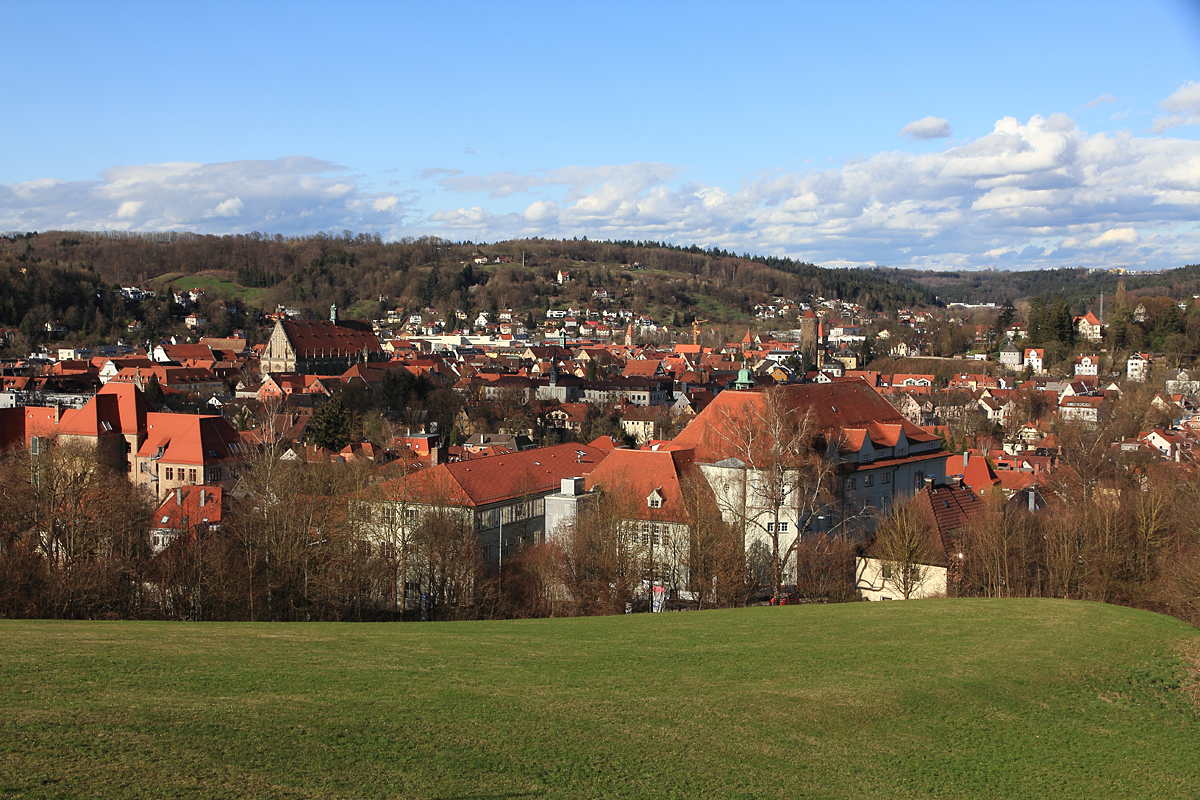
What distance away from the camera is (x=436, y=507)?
36688mm

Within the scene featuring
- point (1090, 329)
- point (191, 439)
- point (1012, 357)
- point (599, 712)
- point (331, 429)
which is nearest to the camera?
point (599, 712)

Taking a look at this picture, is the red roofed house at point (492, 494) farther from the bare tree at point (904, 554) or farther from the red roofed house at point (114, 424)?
the red roofed house at point (114, 424)

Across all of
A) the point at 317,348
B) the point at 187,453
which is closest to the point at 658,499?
the point at 187,453

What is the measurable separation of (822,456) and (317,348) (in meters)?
110

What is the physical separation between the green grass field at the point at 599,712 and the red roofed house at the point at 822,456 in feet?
44.6

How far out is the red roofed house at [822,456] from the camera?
37.0m

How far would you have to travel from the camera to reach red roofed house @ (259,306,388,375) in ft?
440

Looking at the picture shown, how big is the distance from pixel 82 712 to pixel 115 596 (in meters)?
17.0

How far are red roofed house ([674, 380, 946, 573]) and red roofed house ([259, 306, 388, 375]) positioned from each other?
10050cm

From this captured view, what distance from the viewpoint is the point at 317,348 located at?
138875 millimetres

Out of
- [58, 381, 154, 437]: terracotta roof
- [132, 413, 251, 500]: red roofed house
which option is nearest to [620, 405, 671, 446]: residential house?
[132, 413, 251, 500]: red roofed house

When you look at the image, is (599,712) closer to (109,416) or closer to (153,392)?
(109,416)

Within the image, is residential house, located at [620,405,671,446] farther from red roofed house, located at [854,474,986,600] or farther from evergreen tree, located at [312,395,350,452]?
red roofed house, located at [854,474,986,600]

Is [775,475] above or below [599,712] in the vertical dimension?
above
